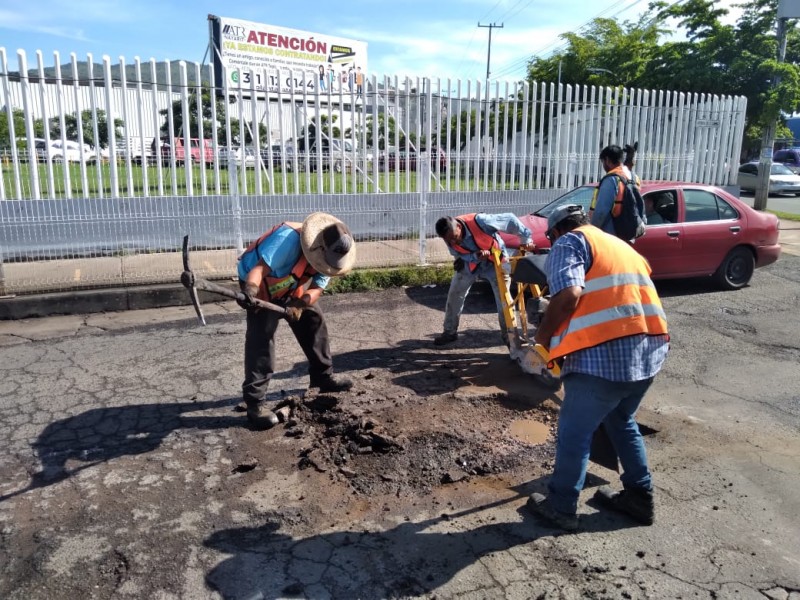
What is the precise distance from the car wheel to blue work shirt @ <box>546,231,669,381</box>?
6388 mm

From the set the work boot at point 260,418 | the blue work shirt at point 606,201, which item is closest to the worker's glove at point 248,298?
the work boot at point 260,418

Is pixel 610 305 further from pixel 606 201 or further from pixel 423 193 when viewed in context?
pixel 423 193

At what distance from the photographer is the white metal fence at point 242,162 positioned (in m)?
8.08

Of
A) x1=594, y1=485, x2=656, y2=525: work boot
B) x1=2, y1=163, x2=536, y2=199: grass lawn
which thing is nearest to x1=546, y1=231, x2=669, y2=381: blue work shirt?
x1=594, y1=485, x2=656, y2=525: work boot

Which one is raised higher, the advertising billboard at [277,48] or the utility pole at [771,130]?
the advertising billboard at [277,48]

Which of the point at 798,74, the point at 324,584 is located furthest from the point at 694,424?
the point at 798,74

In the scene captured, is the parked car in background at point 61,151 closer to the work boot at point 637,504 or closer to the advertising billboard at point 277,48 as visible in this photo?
the work boot at point 637,504

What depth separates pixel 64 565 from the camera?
3127mm

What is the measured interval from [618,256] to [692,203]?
615 cm

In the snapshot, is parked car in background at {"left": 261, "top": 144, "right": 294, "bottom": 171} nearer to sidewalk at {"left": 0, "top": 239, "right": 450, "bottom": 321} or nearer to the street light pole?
sidewalk at {"left": 0, "top": 239, "right": 450, "bottom": 321}

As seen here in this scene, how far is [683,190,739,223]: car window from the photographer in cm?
861

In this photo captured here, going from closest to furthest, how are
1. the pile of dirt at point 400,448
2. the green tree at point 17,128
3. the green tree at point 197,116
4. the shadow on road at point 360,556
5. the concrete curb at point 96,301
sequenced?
the shadow on road at point 360,556
the pile of dirt at point 400,448
the concrete curb at point 96,301
the green tree at point 17,128
the green tree at point 197,116

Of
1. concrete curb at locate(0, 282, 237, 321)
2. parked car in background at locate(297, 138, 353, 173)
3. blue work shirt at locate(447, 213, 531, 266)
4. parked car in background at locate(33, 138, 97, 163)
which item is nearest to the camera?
blue work shirt at locate(447, 213, 531, 266)

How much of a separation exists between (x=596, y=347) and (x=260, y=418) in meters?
2.47
